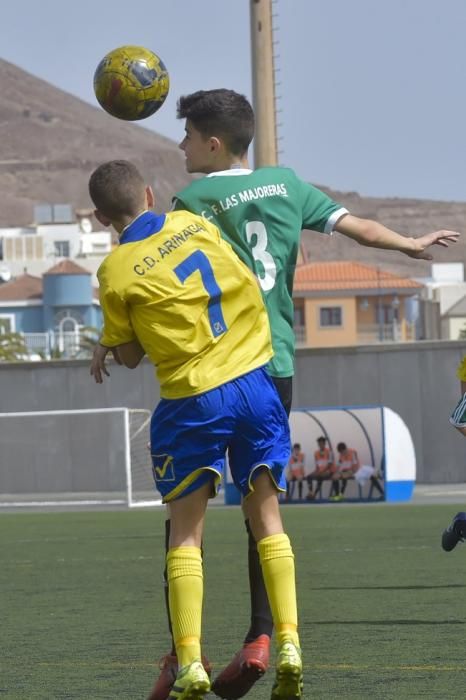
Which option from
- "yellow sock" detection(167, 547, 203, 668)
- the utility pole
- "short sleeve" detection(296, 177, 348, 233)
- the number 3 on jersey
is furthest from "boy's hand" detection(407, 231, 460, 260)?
the utility pole

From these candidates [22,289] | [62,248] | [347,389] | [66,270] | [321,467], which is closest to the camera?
[321,467]

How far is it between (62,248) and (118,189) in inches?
6734

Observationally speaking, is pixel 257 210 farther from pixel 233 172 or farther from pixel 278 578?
pixel 278 578

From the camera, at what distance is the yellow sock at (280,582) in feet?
18.3

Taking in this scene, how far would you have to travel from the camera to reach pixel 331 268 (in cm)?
14512

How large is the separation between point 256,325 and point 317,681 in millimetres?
1486

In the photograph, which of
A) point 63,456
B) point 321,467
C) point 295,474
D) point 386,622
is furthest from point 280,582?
point 63,456

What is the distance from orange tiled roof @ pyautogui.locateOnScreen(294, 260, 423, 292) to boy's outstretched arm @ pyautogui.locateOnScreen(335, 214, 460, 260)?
440 ft

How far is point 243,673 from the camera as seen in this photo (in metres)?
5.77

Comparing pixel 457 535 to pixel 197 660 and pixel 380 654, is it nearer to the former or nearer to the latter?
pixel 380 654

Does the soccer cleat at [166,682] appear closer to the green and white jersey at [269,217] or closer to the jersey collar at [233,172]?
the green and white jersey at [269,217]

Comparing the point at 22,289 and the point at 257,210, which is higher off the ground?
the point at 22,289

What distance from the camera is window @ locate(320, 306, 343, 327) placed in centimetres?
14238

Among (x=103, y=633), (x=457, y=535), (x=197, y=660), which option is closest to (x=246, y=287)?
(x=197, y=660)
